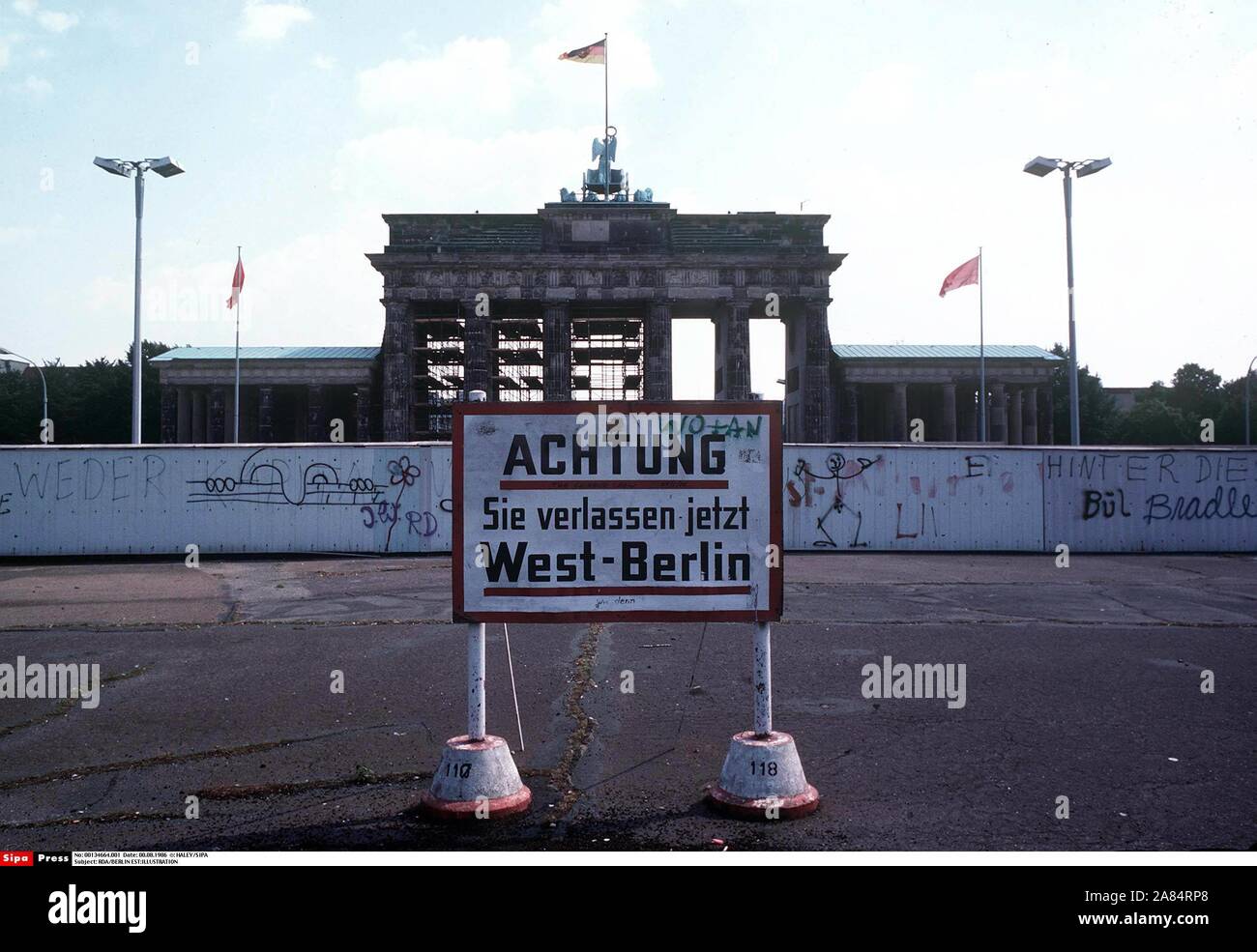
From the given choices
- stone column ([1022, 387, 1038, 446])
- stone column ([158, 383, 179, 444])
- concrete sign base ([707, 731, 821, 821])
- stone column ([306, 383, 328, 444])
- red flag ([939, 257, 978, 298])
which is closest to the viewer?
concrete sign base ([707, 731, 821, 821])

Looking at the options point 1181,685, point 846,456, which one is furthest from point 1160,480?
point 1181,685

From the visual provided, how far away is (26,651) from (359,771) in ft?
16.8

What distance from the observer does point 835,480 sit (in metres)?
17.0

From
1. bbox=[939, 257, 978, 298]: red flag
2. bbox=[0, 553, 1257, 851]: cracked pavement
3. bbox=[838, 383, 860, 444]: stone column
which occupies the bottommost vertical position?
bbox=[0, 553, 1257, 851]: cracked pavement

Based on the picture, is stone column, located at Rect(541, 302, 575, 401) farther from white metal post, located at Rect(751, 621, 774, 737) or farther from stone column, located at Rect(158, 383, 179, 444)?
white metal post, located at Rect(751, 621, 774, 737)

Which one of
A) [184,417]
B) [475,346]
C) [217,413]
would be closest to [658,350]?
[475,346]

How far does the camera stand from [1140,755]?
485 cm

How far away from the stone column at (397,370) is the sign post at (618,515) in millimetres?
47737

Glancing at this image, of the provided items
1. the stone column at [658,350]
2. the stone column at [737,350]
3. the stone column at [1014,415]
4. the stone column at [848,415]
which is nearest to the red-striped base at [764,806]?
the stone column at [737,350]

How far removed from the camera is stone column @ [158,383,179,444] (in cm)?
5434

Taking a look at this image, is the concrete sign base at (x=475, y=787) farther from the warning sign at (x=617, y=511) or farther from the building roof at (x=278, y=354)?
the building roof at (x=278, y=354)

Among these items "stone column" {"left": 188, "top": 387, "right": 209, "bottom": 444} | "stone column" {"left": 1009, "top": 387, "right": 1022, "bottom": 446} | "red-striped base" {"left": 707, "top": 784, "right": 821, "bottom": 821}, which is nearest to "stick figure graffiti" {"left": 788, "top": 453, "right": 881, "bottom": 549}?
"red-striped base" {"left": 707, "top": 784, "right": 821, "bottom": 821}

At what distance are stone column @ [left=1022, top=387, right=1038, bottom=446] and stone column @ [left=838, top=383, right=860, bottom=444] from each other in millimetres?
12175
